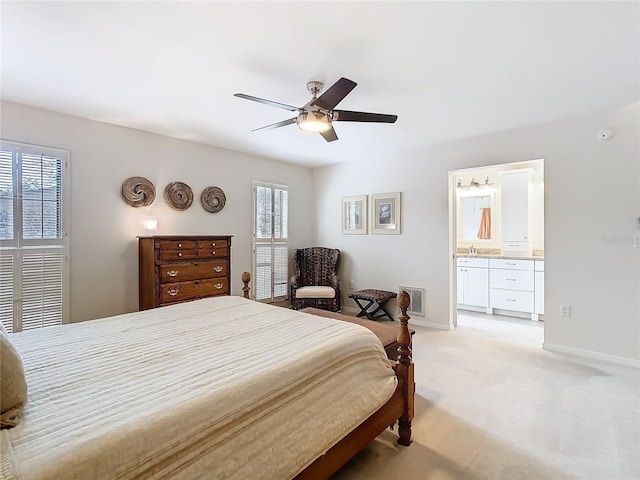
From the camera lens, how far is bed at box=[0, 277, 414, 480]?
932mm

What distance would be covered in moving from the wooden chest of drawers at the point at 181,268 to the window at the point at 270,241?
99 centimetres

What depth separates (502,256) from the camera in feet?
16.3

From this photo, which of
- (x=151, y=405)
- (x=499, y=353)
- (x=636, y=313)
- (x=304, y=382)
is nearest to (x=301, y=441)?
(x=304, y=382)

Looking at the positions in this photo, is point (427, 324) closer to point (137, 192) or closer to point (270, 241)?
point (270, 241)

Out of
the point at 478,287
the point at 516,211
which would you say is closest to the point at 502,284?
the point at 478,287

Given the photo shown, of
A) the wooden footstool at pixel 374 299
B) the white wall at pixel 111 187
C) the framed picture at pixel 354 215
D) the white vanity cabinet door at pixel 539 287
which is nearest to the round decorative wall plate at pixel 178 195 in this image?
the white wall at pixel 111 187

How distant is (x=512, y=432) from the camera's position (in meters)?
2.06

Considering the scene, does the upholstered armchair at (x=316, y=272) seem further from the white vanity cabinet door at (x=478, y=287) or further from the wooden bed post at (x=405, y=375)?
the wooden bed post at (x=405, y=375)

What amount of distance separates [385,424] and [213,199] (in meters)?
3.56

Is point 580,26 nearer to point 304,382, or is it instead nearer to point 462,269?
point 304,382

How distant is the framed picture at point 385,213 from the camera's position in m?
4.80

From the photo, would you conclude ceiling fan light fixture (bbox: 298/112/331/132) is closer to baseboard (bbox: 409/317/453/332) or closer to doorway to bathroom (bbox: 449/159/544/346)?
doorway to bathroom (bbox: 449/159/544/346)

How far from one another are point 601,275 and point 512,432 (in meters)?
2.20

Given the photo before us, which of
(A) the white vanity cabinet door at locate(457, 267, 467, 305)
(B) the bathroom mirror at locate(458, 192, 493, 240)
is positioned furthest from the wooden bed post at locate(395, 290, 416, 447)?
(B) the bathroom mirror at locate(458, 192, 493, 240)
